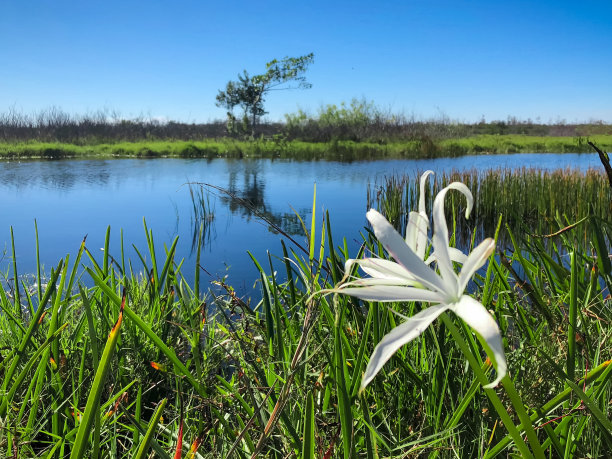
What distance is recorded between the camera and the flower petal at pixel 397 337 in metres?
0.29

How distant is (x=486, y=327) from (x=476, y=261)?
81mm

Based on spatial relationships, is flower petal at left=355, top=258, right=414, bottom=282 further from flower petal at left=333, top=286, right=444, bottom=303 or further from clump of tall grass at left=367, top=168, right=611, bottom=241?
clump of tall grass at left=367, top=168, right=611, bottom=241

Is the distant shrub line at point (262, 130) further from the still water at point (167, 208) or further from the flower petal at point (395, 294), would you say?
the flower petal at point (395, 294)

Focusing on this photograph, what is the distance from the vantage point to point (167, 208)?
8.72 metres

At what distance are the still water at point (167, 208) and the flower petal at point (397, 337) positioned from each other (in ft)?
6.65

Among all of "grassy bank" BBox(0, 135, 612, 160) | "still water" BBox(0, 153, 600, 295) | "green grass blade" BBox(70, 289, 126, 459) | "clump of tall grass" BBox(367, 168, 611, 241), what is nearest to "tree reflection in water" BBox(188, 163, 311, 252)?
"still water" BBox(0, 153, 600, 295)

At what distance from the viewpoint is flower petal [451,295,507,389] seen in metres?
0.25

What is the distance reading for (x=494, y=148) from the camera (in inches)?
933

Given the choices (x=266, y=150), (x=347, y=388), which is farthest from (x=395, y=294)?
(x=266, y=150)

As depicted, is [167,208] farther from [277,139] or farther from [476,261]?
[277,139]

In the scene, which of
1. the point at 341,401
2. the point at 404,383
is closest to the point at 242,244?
the point at 404,383

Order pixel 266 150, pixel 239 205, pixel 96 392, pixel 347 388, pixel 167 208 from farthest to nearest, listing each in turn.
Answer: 1. pixel 266 150
2. pixel 239 205
3. pixel 167 208
4. pixel 347 388
5. pixel 96 392

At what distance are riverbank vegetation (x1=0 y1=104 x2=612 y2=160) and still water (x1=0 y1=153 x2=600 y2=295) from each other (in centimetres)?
487

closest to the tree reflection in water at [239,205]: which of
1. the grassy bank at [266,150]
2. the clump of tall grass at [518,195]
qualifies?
the clump of tall grass at [518,195]
